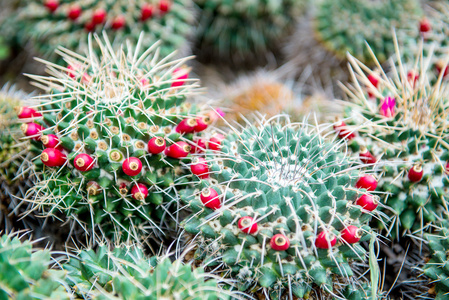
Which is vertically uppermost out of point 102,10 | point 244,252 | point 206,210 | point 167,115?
point 102,10

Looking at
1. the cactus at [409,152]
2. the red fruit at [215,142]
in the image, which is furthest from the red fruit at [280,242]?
the cactus at [409,152]

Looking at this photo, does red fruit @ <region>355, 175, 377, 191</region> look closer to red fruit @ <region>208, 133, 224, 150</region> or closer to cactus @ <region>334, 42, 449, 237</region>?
cactus @ <region>334, 42, 449, 237</region>

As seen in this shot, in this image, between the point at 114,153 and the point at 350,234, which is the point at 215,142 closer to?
the point at 114,153

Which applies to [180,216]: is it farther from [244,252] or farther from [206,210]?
[244,252]

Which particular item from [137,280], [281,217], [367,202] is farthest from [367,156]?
[137,280]

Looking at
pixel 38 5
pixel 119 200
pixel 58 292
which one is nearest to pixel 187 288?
pixel 58 292

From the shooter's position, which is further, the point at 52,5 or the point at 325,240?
the point at 52,5

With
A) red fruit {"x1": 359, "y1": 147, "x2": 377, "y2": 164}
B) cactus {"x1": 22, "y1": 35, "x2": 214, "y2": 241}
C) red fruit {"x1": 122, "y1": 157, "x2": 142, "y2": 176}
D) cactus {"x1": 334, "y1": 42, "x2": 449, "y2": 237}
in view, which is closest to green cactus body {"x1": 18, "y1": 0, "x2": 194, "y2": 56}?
cactus {"x1": 22, "y1": 35, "x2": 214, "y2": 241}
